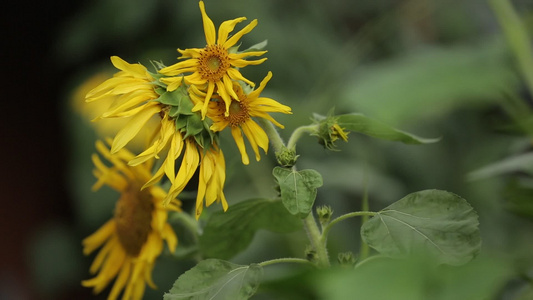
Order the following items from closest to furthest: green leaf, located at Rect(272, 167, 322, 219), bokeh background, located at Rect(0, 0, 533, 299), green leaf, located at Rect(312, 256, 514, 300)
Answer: green leaf, located at Rect(312, 256, 514, 300)
green leaf, located at Rect(272, 167, 322, 219)
bokeh background, located at Rect(0, 0, 533, 299)

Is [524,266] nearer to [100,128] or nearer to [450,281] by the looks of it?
[450,281]

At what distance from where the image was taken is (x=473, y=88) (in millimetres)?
589

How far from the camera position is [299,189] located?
1.31ft

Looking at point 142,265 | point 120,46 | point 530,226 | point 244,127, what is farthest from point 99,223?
point 244,127

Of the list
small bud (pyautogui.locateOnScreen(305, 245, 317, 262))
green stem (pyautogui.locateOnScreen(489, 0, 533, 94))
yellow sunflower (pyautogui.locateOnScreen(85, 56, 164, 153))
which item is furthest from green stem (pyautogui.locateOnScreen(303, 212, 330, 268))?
green stem (pyautogui.locateOnScreen(489, 0, 533, 94))

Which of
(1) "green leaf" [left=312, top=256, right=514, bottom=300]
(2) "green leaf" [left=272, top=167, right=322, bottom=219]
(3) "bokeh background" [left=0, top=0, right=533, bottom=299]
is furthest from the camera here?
(3) "bokeh background" [left=0, top=0, right=533, bottom=299]

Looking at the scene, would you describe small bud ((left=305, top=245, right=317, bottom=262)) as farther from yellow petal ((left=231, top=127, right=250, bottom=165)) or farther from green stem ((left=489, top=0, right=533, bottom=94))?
green stem ((left=489, top=0, right=533, bottom=94))

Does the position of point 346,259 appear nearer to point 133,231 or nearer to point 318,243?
point 318,243

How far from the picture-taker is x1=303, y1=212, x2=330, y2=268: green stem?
0.42 meters

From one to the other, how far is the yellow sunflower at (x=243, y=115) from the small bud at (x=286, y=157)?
1cm

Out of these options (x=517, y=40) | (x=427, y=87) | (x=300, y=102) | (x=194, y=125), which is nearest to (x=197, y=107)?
(x=194, y=125)

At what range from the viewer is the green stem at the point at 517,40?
717 mm

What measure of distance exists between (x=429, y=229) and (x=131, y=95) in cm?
19

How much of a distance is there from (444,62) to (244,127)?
337mm
